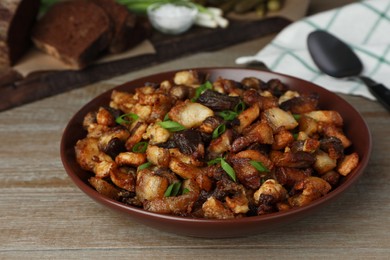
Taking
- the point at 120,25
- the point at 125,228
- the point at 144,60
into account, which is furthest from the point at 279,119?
the point at 120,25

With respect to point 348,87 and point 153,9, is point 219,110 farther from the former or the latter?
point 153,9

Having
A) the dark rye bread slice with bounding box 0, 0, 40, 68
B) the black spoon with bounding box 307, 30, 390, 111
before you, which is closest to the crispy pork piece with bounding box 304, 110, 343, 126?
the black spoon with bounding box 307, 30, 390, 111

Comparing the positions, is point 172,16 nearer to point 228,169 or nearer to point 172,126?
point 172,126

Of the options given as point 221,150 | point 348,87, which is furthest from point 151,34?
point 221,150

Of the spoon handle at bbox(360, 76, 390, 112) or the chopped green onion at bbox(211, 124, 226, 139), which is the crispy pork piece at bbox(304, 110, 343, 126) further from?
the spoon handle at bbox(360, 76, 390, 112)

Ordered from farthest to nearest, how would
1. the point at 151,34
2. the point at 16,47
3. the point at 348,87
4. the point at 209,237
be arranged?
the point at 151,34 < the point at 16,47 < the point at 348,87 < the point at 209,237

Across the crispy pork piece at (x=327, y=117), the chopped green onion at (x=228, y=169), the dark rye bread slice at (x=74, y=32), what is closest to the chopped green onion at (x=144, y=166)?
the chopped green onion at (x=228, y=169)
